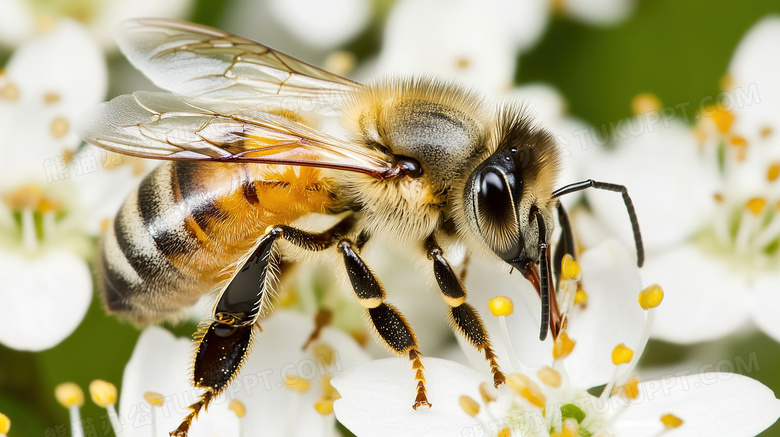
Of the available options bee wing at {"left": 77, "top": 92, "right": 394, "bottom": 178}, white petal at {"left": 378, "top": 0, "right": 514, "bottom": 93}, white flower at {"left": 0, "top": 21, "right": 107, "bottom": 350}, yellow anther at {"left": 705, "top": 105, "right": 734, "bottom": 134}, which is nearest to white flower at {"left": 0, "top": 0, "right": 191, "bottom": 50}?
white flower at {"left": 0, "top": 21, "right": 107, "bottom": 350}

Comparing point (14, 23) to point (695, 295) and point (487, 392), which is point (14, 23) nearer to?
point (487, 392)

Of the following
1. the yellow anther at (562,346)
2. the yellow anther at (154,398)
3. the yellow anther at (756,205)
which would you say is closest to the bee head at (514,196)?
the yellow anther at (562,346)

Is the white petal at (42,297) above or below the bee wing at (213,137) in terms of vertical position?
below

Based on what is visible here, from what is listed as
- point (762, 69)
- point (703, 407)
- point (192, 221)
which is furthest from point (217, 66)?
point (762, 69)

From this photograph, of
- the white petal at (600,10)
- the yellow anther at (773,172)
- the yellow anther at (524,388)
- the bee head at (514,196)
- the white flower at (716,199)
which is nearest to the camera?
the bee head at (514,196)

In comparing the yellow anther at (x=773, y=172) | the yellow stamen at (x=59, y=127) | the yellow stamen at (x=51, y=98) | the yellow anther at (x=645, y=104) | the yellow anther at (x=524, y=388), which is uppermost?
the yellow anther at (x=645, y=104)

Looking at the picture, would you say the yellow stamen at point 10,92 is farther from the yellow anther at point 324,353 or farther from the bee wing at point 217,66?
the yellow anther at point 324,353
